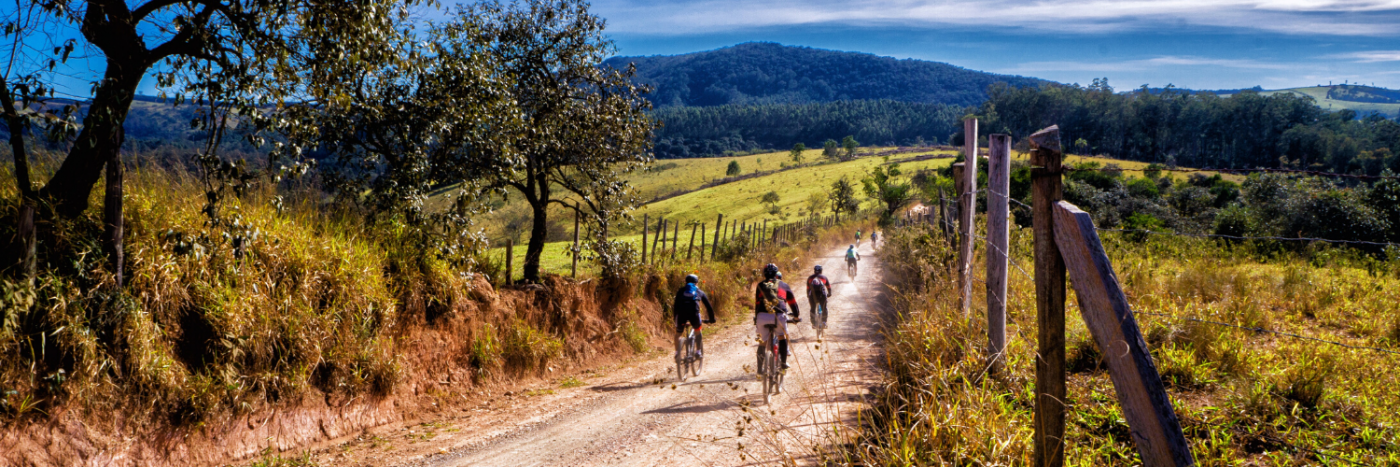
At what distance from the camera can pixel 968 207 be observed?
7109mm

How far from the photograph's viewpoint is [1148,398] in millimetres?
2170

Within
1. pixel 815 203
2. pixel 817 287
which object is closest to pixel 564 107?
pixel 817 287

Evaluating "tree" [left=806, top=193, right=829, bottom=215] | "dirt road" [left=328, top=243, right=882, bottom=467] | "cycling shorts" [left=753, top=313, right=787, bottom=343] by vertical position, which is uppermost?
"cycling shorts" [left=753, top=313, right=787, bottom=343]

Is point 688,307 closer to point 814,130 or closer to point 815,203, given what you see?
point 815,203

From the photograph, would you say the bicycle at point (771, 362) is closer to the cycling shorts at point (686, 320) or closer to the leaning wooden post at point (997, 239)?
the cycling shorts at point (686, 320)

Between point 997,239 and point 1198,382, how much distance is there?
2.02 m

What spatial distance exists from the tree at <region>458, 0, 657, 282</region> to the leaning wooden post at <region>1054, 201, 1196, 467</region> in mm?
9486

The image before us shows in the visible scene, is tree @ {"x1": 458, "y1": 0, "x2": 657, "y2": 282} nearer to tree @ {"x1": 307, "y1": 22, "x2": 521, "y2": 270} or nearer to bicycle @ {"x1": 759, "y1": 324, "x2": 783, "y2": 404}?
tree @ {"x1": 307, "y1": 22, "x2": 521, "y2": 270}

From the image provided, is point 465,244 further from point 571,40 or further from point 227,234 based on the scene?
point 571,40

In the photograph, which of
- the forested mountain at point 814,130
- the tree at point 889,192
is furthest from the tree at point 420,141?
the forested mountain at point 814,130

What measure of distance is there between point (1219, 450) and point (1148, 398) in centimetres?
306

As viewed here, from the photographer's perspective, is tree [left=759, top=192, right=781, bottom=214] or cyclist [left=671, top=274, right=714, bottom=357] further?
tree [left=759, top=192, right=781, bottom=214]

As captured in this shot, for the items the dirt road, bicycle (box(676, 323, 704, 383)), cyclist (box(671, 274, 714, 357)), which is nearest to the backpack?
the dirt road

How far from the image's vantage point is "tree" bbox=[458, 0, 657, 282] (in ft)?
38.7
